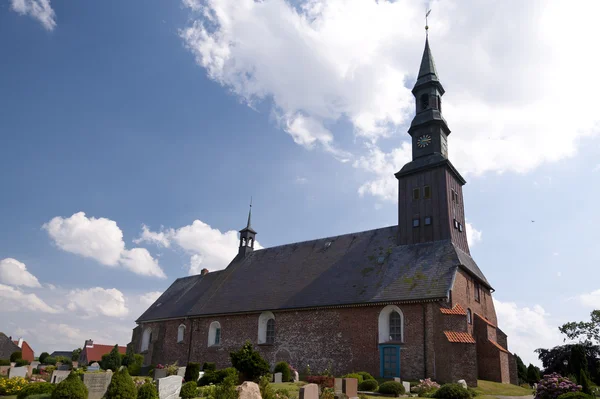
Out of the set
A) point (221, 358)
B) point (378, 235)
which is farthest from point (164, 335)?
point (378, 235)

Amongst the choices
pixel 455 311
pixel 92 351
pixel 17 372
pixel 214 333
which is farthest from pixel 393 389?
pixel 92 351

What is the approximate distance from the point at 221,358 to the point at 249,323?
3.60 m

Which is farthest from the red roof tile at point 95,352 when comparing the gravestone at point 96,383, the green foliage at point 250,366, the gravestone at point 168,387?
the gravestone at point 96,383

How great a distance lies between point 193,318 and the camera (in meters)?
37.2

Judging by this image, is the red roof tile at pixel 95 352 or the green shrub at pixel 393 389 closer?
the green shrub at pixel 393 389

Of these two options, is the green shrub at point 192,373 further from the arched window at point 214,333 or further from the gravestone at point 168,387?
the arched window at point 214,333

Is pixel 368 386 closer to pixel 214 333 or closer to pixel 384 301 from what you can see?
pixel 384 301

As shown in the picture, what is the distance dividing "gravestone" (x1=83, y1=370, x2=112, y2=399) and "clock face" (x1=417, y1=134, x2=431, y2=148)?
2483 cm

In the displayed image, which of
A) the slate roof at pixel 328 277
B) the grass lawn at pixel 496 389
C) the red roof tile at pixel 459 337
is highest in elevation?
the slate roof at pixel 328 277

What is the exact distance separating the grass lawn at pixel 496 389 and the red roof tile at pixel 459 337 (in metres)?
2.21

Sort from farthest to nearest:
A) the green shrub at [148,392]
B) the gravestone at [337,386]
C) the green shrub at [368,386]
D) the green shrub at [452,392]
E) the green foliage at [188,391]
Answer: the green shrub at [368,386] < the green shrub at [452,392] < the green foliage at [188,391] < the gravestone at [337,386] < the green shrub at [148,392]

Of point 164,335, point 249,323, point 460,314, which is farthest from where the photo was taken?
point 164,335

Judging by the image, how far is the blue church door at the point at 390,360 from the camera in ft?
83.3

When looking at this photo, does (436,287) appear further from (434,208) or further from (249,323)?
(249,323)
